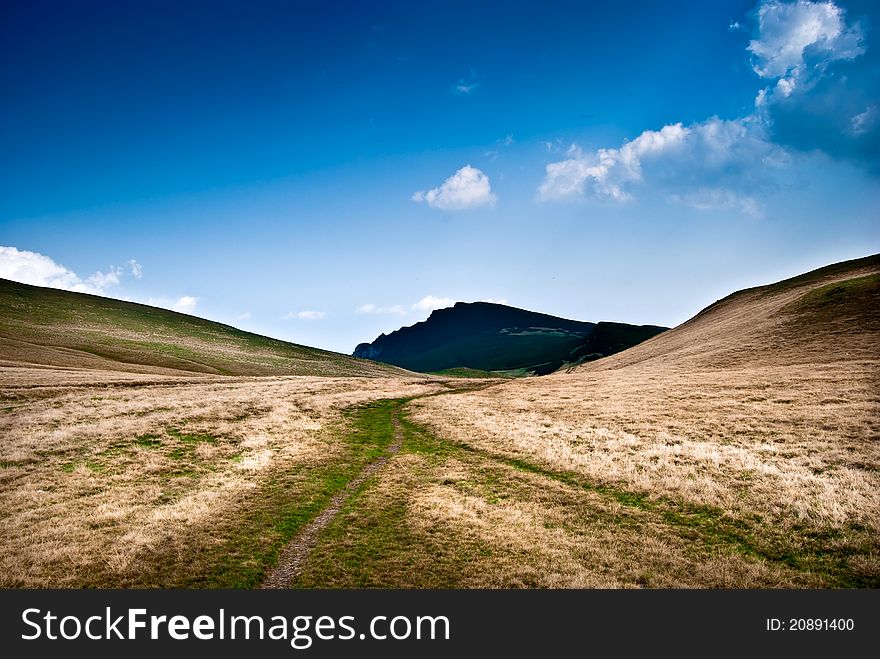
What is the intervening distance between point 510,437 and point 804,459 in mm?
15004

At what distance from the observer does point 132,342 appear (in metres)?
88.0

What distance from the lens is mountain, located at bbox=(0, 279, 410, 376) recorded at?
227 ft

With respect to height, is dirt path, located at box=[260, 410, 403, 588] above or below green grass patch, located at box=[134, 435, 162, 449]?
below

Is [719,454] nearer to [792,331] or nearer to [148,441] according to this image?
[148,441]

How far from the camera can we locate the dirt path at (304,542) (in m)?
11.8

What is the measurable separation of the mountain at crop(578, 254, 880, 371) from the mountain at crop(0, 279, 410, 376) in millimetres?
76111

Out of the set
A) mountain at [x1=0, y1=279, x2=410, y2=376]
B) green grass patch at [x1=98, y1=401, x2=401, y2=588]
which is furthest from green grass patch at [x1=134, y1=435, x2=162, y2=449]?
mountain at [x1=0, y1=279, x2=410, y2=376]

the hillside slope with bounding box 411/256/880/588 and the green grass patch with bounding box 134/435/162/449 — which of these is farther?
the green grass patch with bounding box 134/435/162/449

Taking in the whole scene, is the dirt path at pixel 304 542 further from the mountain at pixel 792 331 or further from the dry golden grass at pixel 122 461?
the mountain at pixel 792 331

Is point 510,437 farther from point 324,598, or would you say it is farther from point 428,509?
point 324,598

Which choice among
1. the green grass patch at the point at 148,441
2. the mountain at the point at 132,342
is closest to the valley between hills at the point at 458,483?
the green grass patch at the point at 148,441

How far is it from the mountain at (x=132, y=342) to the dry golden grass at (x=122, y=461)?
1148 inches

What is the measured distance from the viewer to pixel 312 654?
920 cm

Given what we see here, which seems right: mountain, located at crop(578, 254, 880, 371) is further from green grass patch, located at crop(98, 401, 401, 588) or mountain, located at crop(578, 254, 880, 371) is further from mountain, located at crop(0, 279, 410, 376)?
mountain, located at crop(0, 279, 410, 376)
